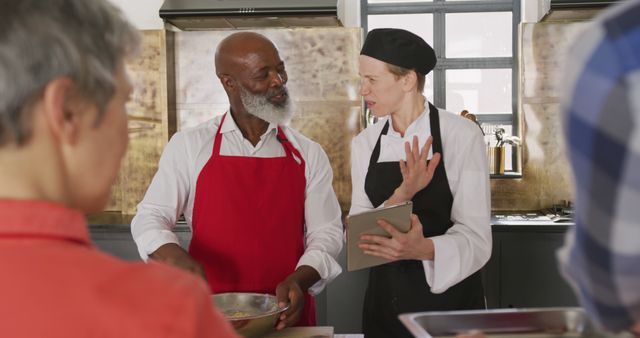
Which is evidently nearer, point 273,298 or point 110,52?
point 110,52

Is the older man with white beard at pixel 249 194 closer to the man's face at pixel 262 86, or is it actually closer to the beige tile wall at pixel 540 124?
the man's face at pixel 262 86

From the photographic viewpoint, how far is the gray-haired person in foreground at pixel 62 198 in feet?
2.02

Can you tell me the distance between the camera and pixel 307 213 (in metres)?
2.29

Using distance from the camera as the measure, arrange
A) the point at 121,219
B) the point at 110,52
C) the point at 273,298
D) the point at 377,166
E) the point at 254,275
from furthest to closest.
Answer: the point at 121,219, the point at 377,166, the point at 254,275, the point at 273,298, the point at 110,52

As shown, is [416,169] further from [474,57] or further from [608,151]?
[474,57]

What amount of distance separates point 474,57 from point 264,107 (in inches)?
115

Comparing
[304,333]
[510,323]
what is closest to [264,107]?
[304,333]

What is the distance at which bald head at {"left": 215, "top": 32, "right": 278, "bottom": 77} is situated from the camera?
230cm

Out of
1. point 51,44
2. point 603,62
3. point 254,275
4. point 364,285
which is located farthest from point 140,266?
point 364,285

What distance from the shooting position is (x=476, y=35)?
488cm

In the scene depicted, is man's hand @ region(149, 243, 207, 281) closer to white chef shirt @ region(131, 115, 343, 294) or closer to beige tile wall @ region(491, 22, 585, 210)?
white chef shirt @ region(131, 115, 343, 294)

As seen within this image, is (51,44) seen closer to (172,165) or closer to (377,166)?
(172,165)

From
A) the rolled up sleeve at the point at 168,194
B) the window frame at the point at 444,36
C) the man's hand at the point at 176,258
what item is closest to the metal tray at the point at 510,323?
the man's hand at the point at 176,258

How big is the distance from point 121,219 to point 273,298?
8.83 feet
